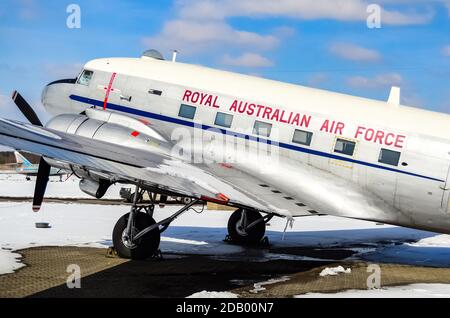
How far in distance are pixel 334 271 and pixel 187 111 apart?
6.09 m

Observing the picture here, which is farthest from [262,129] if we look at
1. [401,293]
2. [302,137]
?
[401,293]

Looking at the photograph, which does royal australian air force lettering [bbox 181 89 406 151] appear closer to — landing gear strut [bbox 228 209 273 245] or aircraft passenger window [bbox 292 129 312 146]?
aircraft passenger window [bbox 292 129 312 146]

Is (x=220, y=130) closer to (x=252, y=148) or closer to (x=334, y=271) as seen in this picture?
(x=252, y=148)

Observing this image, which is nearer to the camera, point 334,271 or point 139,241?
point 334,271

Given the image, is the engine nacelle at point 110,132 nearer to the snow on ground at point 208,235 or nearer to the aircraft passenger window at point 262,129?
the aircraft passenger window at point 262,129

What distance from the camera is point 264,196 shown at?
571 inches

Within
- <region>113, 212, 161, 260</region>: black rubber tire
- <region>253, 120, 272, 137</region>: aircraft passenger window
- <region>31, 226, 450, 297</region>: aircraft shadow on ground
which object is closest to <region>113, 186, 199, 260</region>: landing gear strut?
<region>113, 212, 161, 260</region>: black rubber tire

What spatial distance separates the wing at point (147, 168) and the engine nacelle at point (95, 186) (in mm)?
650

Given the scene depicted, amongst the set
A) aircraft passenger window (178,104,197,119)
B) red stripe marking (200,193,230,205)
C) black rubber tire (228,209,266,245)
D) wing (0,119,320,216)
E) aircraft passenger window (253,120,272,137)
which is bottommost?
black rubber tire (228,209,266,245)

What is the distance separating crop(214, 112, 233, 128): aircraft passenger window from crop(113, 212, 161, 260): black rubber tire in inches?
130

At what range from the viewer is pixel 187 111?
54.6ft

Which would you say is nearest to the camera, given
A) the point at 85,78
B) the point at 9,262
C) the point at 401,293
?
the point at 401,293

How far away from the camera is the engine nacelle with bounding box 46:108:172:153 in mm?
15102

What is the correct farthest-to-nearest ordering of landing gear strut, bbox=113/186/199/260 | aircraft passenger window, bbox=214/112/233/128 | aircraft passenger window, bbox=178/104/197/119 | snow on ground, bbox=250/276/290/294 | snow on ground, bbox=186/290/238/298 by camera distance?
aircraft passenger window, bbox=178/104/197/119, aircraft passenger window, bbox=214/112/233/128, landing gear strut, bbox=113/186/199/260, snow on ground, bbox=250/276/290/294, snow on ground, bbox=186/290/238/298
